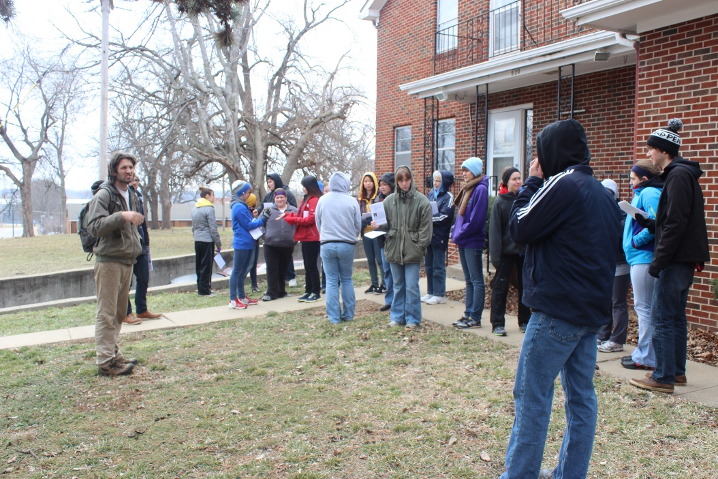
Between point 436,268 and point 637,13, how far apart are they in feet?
14.2

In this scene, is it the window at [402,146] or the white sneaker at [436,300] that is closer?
the white sneaker at [436,300]

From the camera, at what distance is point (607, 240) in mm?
3037

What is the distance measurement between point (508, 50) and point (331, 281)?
7.27m

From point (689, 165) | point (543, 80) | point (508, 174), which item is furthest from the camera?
point (543, 80)

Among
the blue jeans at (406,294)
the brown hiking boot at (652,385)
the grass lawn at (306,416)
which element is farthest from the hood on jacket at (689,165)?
the blue jeans at (406,294)

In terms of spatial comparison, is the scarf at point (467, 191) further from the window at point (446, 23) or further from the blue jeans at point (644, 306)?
the window at point (446, 23)

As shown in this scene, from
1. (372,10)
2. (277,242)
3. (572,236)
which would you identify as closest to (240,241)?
(277,242)

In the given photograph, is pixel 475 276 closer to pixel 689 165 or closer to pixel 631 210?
pixel 631 210

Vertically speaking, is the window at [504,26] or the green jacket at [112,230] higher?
the window at [504,26]

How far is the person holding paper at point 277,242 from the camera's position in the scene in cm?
961

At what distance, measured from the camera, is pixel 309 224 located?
901 centimetres

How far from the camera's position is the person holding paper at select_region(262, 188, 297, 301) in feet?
31.5

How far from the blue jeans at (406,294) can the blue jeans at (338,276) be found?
75cm

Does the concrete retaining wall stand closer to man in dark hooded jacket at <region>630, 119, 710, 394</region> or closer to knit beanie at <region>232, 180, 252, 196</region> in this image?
knit beanie at <region>232, 180, 252, 196</region>
